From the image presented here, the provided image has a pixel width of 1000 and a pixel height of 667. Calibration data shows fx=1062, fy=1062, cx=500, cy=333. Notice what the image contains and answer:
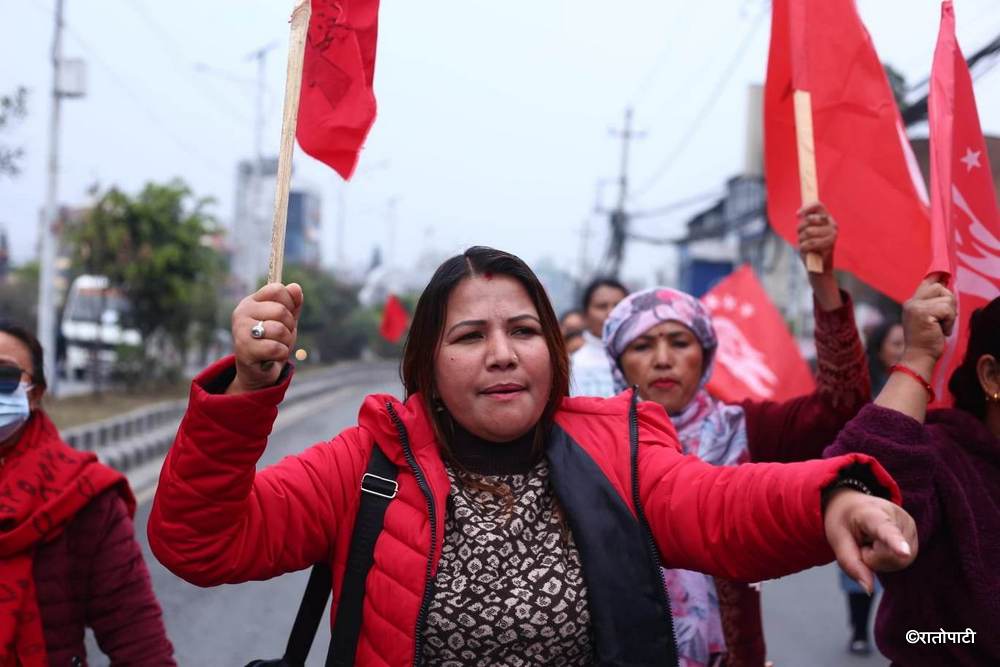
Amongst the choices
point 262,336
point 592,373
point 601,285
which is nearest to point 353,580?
point 262,336

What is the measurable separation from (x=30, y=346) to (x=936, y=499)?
7.35 ft

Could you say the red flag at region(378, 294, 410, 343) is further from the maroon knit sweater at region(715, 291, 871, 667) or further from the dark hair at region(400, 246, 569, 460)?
the dark hair at region(400, 246, 569, 460)

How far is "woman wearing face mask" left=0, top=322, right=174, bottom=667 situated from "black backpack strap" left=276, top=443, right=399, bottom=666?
770 millimetres

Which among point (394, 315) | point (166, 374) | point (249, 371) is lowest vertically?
point (166, 374)

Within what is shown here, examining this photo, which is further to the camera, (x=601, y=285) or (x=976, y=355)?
(x=601, y=285)

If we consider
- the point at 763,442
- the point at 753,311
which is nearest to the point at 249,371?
the point at 763,442

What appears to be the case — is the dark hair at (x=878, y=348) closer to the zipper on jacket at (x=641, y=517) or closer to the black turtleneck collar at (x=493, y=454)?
the zipper on jacket at (x=641, y=517)

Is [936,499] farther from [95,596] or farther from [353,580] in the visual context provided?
[95,596]

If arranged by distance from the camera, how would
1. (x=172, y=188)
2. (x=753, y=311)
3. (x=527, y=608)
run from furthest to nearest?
1. (x=172, y=188)
2. (x=753, y=311)
3. (x=527, y=608)

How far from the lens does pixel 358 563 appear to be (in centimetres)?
190

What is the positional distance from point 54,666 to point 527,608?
1.30 metres

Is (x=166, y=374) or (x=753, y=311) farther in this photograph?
(x=166, y=374)

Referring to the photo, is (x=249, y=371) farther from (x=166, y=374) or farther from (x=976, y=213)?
(x=166, y=374)

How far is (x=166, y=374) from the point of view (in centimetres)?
2155
